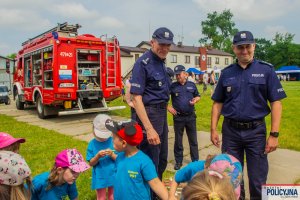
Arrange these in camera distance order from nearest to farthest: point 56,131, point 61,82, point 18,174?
point 18,174, point 56,131, point 61,82

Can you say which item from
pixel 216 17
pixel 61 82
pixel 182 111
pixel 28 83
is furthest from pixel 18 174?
pixel 216 17

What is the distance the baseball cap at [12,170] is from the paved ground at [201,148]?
3.53m

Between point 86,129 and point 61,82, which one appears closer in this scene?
point 86,129

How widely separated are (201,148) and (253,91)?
12.3ft

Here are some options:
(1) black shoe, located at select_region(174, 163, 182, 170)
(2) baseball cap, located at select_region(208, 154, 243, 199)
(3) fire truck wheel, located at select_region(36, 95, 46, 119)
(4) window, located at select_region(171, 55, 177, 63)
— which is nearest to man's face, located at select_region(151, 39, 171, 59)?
(2) baseball cap, located at select_region(208, 154, 243, 199)

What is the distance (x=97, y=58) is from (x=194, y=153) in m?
6.80

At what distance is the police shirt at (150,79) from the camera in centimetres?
361

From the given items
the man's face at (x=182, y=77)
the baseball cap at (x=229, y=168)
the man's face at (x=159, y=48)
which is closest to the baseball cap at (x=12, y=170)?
the baseball cap at (x=229, y=168)

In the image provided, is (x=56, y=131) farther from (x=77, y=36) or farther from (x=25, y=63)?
(x=25, y=63)

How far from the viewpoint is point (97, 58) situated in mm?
11367

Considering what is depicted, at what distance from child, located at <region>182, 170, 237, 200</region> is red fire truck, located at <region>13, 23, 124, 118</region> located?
8904 mm

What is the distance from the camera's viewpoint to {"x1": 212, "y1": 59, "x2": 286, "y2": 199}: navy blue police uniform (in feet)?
10.9

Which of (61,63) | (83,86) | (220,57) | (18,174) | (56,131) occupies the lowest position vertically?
(56,131)

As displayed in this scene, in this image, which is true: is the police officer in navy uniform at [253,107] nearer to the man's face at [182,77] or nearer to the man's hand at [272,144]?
the man's hand at [272,144]
